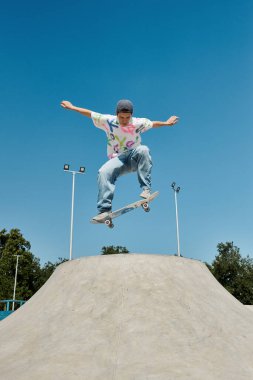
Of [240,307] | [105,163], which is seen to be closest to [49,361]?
[240,307]

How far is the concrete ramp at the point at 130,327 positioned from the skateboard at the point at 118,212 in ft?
4.48

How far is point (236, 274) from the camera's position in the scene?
48.2 m

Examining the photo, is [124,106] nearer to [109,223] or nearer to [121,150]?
[121,150]

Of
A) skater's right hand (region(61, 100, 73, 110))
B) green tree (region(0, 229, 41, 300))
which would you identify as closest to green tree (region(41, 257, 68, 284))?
green tree (region(0, 229, 41, 300))

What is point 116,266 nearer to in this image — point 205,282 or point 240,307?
point 205,282

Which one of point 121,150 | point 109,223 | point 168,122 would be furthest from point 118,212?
point 168,122

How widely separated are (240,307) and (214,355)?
289cm

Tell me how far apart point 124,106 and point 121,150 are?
114 centimetres

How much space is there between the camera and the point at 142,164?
30.0ft

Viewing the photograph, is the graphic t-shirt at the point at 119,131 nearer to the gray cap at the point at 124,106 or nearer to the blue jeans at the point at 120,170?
the blue jeans at the point at 120,170

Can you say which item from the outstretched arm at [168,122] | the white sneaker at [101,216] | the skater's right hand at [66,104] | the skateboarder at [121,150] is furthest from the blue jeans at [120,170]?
the skater's right hand at [66,104]

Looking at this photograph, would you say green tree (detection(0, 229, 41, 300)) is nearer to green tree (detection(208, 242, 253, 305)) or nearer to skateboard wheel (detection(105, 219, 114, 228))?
green tree (detection(208, 242, 253, 305))

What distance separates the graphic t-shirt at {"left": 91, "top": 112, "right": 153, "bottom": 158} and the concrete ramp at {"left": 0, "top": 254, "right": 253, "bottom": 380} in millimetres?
3155

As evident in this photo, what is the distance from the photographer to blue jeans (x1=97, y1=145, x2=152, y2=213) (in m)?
9.00
